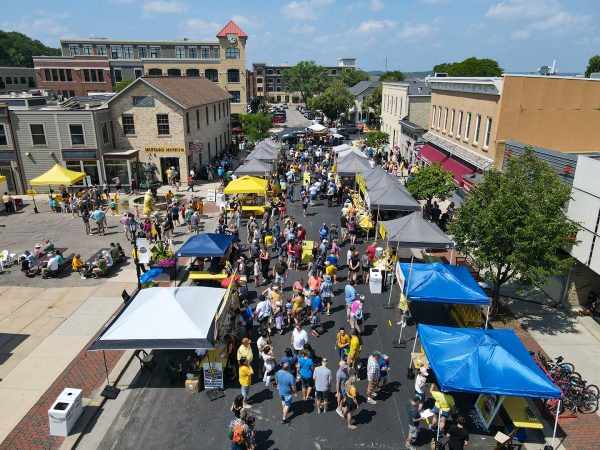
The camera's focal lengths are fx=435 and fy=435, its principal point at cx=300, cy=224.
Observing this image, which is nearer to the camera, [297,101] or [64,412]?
[64,412]

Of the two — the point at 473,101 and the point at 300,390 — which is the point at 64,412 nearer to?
the point at 300,390

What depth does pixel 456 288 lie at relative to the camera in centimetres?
1380

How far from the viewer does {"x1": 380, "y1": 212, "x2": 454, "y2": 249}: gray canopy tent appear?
17.1 m

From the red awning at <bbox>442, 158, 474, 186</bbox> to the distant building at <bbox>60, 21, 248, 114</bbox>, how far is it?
44465 mm

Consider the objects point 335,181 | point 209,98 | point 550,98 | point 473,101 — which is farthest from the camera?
point 209,98

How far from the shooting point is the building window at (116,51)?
83.9 metres

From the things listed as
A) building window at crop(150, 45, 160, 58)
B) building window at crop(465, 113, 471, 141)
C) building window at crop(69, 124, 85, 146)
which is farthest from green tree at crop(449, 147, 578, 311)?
building window at crop(150, 45, 160, 58)

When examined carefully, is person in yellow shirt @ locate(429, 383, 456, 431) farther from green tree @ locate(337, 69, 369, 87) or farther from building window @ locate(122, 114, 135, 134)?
green tree @ locate(337, 69, 369, 87)

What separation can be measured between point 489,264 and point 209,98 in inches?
1368

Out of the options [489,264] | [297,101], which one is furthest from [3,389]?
[297,101]

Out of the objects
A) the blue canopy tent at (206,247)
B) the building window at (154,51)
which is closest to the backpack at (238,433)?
the blue canopy tent at (206,247)

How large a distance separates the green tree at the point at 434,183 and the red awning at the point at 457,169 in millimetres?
2407

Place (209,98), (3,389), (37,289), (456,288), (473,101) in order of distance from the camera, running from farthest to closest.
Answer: (209,98), (473,101), (37,289), (456,288), (3,389)

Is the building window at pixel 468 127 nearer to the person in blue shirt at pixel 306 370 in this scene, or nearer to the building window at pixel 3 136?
the person in blue shirt at pixel 306 370
